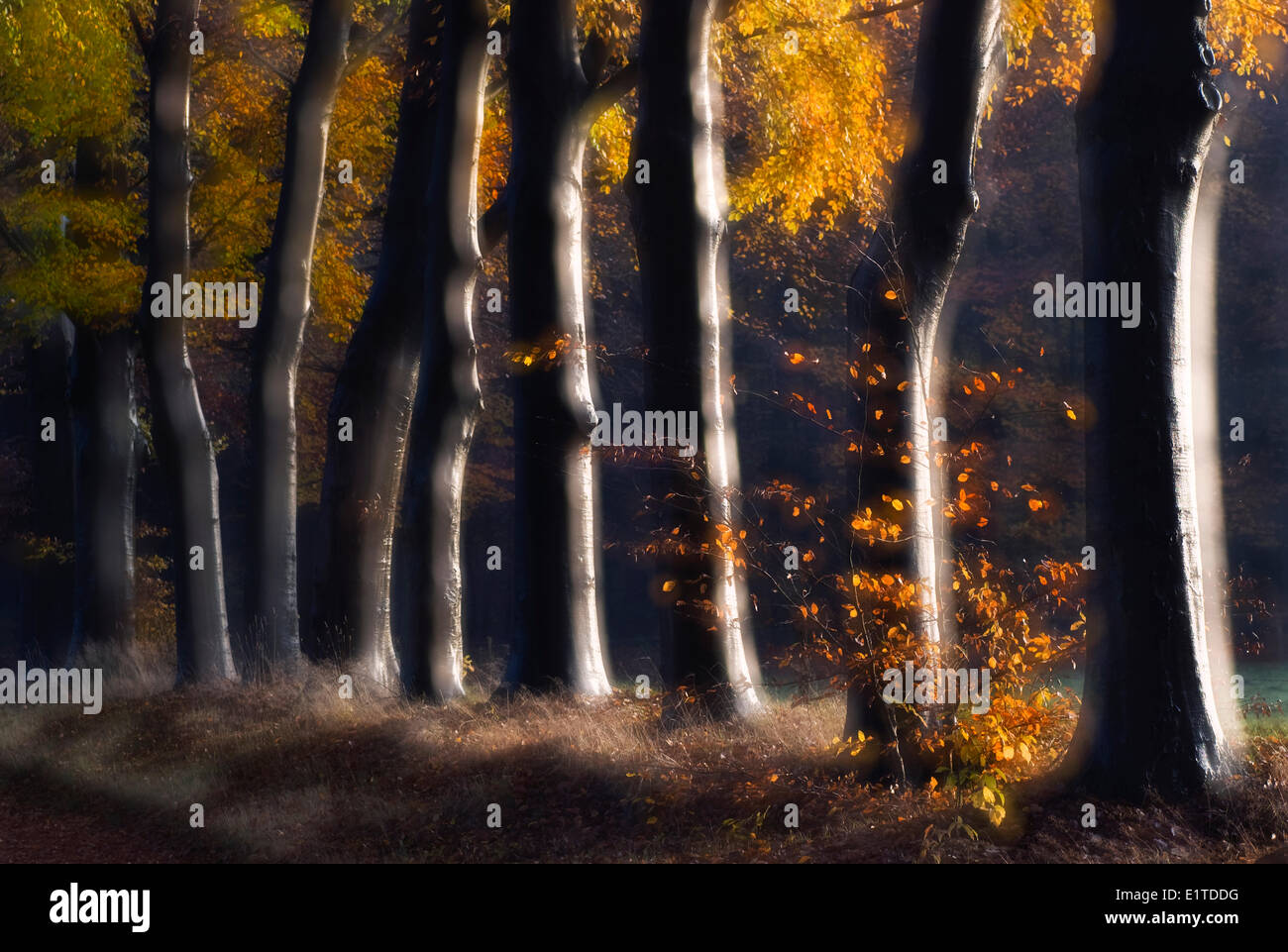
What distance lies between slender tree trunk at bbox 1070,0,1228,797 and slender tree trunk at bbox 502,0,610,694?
17.0 ft

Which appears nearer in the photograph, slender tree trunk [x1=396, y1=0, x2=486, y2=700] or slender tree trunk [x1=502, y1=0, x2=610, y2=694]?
slender tree trunk [x1=502, y1=0, x2=610, y2=694]

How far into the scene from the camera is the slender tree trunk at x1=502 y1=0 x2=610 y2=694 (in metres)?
12.1

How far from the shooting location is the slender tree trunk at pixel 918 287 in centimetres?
846

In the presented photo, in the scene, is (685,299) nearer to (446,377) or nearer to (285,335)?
(446,377)

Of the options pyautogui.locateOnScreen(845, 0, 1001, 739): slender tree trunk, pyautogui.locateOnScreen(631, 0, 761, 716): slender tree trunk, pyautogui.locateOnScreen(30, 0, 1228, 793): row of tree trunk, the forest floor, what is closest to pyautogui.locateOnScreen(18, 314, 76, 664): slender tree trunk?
pyautogui.locateOnScreen(30, 0, 1228, 793): row of tree trunk

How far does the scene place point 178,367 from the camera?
55.2 feet

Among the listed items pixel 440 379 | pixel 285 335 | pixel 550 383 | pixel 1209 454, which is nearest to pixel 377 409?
pixel 440 379

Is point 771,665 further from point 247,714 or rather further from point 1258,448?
point 247,714

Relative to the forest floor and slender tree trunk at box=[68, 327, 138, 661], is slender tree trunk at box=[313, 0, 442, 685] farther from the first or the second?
slender tree trunk at box=[68, 327, 138, 661]

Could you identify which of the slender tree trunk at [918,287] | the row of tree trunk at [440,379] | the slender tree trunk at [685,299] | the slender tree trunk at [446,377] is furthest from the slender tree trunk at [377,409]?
the slender tree trunk at [918,287]

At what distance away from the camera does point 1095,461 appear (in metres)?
7.89

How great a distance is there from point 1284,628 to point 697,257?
815 inches

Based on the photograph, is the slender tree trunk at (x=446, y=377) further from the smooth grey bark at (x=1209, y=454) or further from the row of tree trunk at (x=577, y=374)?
the smooth grey bark at (x=1209, y=454)

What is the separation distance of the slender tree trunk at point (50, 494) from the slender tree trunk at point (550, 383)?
1173cm
